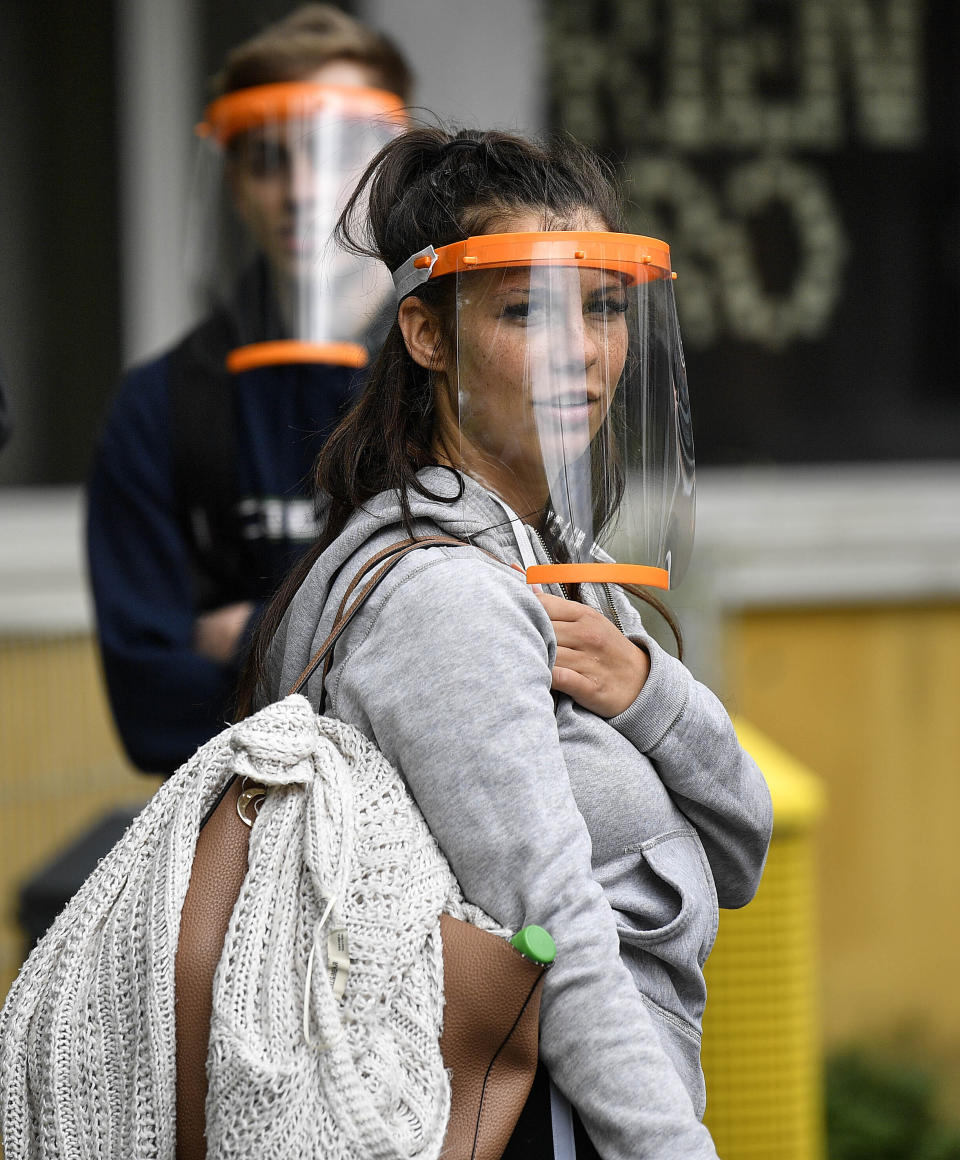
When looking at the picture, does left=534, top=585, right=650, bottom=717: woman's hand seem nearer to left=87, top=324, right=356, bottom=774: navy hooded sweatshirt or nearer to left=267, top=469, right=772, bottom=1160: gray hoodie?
left=267, top=469, right=772, bottom=1160: gray hoodie

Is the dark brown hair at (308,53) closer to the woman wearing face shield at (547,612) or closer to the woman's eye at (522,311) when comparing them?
the woman wearing face shield at (547,612)

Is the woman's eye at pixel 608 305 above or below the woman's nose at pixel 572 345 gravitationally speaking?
above

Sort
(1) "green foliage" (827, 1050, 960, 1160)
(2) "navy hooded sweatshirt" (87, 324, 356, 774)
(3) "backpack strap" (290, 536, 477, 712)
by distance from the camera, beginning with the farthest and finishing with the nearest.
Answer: (1) "green foliage" (827, 1050, 960, 1160) < (2) "navy hooded sweatshirt" (87, 324, 356, 774) < (3) "backpack strap" (290, 536, 477, 712)

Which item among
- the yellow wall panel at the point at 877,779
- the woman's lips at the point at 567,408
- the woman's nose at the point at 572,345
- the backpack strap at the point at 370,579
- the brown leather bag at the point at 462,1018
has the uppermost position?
the woman's nose at the point at 572,345

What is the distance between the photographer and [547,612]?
1331 mm

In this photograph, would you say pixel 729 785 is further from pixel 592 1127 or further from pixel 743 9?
pixel 743 9

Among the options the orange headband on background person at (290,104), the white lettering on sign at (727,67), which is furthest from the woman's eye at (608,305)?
the white lettering on sign at (727,67)

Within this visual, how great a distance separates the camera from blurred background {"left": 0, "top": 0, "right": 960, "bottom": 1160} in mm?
3953

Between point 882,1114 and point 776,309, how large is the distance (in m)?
2.41

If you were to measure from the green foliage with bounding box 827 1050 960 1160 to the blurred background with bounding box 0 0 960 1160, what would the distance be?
1 centimetres

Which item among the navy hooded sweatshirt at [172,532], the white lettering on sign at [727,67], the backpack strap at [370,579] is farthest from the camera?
the white lettering on sign at [727,67]

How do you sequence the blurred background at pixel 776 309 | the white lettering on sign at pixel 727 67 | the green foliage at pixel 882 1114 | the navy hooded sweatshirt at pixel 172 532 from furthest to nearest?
the white lettering on sign at pixel 727 67 < the blurred background at pixel 776 309 < the green foliage at pixel 882 1114 < the navy hooded sweatshirt at pixel 172 532

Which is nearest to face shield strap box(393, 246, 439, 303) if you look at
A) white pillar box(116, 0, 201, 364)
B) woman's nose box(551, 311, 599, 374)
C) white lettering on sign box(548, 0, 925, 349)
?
woman's nose box(551, 311, 599, 374)

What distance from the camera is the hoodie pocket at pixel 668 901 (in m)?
1.29
